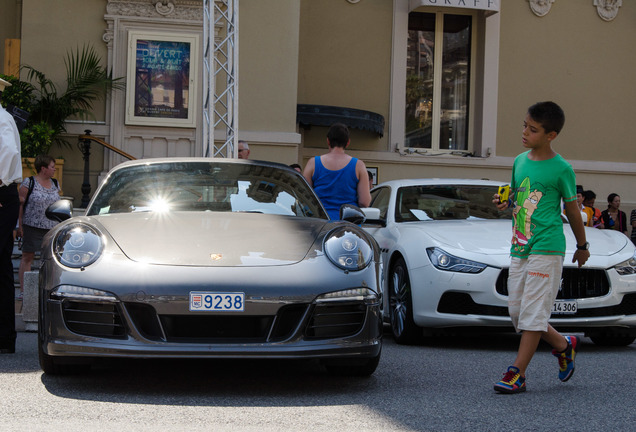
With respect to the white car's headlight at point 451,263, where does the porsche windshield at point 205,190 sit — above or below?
above

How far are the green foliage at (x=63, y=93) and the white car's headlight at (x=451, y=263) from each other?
8.95 meters

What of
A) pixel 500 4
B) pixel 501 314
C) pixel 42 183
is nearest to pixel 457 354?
pixel 501 314

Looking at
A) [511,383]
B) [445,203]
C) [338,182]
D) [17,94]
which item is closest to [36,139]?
[17,94]

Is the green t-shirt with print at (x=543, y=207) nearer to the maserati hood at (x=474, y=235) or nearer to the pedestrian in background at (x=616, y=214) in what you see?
the maserati hood at (x=474, y=235)

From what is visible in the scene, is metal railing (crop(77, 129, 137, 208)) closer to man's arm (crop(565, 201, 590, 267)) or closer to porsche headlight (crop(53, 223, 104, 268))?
porsche headlight (crop(53, 223, 104, 268))

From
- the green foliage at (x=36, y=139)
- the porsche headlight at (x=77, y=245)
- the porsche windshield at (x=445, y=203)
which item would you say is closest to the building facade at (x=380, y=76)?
the green foliage at (x=36, y=139)

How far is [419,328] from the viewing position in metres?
7.02

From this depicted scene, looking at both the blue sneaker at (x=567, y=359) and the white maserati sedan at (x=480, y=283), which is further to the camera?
the white maserati sedan at (x=480, y=283)

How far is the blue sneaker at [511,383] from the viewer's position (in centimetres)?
480

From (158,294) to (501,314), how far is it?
303 centimetres

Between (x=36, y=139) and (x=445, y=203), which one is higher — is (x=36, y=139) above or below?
above

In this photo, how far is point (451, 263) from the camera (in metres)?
6.74

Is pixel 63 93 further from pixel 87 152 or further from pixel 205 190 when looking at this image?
pixel 205 190

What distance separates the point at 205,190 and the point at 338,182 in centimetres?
211
